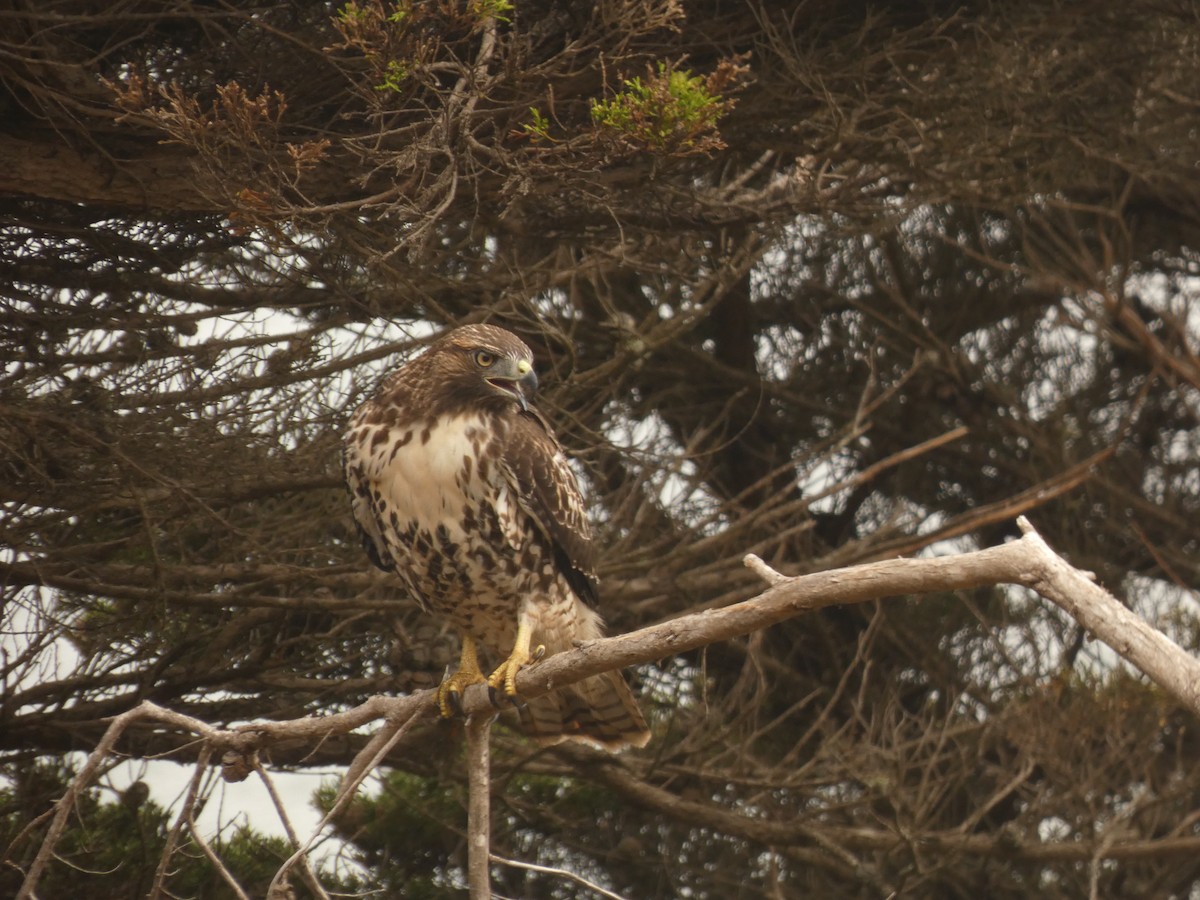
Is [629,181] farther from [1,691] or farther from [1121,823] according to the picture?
[1121,823]

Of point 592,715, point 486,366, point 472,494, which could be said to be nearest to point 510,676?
point 472,494

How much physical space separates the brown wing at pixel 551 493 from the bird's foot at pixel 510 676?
313 millimetres

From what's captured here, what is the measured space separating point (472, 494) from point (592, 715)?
97 centimetres

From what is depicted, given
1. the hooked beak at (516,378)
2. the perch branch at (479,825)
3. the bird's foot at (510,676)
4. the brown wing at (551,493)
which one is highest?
the hooked beak at (516,378)

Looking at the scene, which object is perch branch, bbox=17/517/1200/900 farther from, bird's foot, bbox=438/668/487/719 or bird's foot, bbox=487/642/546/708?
bird's foot, bbox=438/668/487/719

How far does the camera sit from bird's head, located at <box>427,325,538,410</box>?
4.29 metres

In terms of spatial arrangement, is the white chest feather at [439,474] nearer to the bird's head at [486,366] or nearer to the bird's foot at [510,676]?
Result: the bird's head at [486,366]

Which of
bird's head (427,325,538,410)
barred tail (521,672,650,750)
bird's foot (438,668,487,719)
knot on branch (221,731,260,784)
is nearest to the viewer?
knot on branch (221,731,260,784)

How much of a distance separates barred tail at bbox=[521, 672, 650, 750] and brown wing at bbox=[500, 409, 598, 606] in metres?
0.34

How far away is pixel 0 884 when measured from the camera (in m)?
4.83

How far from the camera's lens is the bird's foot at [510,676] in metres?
4.18

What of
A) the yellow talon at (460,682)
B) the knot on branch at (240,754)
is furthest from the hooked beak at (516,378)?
the knot on branch at (240,754)

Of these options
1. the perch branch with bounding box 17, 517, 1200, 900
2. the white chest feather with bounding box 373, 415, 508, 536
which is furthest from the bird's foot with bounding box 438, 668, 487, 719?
the perch branch with bounding box 17, 517, 1200, 900

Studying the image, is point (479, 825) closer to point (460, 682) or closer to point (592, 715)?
point (460, 682)
